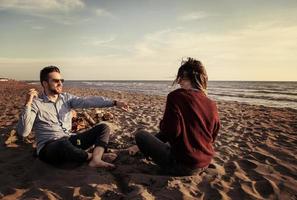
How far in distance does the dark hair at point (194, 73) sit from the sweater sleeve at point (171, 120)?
0.41m

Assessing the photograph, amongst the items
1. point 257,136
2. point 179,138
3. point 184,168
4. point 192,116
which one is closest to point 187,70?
point 192,116

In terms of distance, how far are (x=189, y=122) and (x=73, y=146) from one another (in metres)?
1.95

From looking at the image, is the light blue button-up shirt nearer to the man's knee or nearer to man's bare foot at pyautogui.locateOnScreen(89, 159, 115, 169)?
the man's knee

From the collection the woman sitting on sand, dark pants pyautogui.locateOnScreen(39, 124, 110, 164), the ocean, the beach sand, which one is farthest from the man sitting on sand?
the ocean

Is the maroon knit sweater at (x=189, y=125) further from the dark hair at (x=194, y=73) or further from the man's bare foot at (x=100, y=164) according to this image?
the man's bare foot at (x=100, y=164)

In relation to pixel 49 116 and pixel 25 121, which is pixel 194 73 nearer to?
pixel 49 116

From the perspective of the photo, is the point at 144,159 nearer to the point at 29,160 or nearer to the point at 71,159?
the point at 71,159

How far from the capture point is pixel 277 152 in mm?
6125

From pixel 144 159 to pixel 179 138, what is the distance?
148cm

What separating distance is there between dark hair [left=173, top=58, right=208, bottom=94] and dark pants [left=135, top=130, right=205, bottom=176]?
0.93 m

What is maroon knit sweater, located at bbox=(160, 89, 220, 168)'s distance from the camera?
12.8 ft

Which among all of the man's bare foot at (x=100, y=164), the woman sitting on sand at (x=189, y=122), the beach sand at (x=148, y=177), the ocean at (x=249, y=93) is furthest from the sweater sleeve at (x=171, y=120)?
the man's bare foot at (x=100, y=164)

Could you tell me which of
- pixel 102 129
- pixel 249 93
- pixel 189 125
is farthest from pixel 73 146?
pixel 249 93

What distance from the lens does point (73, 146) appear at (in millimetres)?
4727
